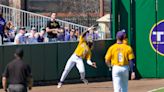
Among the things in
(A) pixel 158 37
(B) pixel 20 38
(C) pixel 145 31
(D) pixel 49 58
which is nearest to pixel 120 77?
(D) pixel 49 58

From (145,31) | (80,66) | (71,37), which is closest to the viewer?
(80,66)

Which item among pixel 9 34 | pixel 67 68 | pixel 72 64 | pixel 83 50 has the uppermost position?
pixel 9 34

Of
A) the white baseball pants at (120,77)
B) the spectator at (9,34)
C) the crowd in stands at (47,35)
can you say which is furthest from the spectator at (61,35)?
the white baseball pants at (120,77)

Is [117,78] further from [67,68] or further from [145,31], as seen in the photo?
[145,31]

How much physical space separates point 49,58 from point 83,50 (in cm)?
152

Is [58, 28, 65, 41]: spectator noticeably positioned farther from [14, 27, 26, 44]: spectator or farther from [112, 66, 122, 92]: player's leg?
[112, 66, 122, 92]: player's leg

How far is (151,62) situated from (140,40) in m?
0.90

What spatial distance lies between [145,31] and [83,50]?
11.2 feet

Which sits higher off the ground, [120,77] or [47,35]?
[47,35]

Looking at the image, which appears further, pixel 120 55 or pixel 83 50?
pixel 83 50

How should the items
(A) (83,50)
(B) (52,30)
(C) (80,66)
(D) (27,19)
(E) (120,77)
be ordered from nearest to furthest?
(E) (120,77)
(C) (80,66)
(A) (83,50)
(B) (52,30)
(D) (27,19)

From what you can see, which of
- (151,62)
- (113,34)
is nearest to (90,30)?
(113,34)

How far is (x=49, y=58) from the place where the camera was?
1884cm

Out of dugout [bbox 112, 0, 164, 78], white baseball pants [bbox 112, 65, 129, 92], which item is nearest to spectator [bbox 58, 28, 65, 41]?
dugout [bbox 112, 0, 164, 78]
